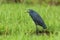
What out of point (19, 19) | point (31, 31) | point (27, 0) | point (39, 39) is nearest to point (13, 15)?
point (19, 19)

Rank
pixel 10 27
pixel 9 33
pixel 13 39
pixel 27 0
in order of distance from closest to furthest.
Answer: pixel 13 39 → pixel 9 33 → pixel 10 27 → pixel 27 0

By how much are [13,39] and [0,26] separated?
1.99 m

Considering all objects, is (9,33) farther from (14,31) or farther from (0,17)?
(0,17)

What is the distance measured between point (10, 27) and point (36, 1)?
982cm

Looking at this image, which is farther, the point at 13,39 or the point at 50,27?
the point at 50,27

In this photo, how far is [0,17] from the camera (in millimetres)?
10375

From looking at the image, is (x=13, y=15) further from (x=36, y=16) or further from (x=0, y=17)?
(x=36, y=16)

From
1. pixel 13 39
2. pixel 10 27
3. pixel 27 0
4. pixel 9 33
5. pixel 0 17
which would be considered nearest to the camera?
pixel 13 39

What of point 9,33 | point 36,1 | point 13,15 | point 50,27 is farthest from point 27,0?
point 9,33

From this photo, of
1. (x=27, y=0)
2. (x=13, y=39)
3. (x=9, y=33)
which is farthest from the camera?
(x=27, y=0)

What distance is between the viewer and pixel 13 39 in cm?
712

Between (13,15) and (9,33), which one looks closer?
(9,33)

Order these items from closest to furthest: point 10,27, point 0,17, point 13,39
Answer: point 13,39 < point 10,27 < point 0,17

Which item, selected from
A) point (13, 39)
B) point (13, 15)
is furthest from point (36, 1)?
point (13, 39)
